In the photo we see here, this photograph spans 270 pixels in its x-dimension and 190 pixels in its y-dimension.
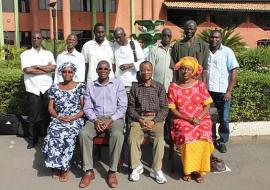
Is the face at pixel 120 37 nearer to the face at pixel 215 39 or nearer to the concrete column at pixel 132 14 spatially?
the face at pixel 215 39

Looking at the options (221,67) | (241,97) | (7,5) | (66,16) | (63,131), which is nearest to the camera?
(63,131)

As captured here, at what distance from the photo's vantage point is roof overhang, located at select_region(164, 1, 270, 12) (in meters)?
29.8

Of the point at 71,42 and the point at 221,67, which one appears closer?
the point at 221,67

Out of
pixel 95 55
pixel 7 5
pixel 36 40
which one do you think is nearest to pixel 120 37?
pixel 95 55

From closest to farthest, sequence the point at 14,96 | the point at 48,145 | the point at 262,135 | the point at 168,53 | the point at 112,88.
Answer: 1. the point at 48,145
2. the point at 112,88
3. the point at 168,53
4. the point at 262,135
5. the point at 14,96

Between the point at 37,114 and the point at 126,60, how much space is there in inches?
66.3

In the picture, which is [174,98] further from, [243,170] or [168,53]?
[243,170]

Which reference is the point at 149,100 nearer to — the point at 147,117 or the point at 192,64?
the point at 147,117

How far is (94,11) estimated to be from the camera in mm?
29141

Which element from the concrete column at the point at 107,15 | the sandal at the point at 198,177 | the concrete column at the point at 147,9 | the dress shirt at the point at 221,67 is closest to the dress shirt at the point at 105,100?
the sandal at the point at 198,177

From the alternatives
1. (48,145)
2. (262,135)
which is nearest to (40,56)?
(48,145)

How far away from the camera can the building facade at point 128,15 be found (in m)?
26.9

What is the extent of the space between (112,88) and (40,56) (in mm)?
1520

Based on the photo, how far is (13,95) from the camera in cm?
735
